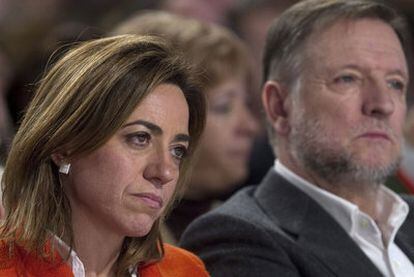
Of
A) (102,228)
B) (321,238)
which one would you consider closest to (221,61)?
(321,238)

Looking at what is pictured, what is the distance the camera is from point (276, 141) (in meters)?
2.99

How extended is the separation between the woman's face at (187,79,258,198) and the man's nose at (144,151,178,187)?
1.51 metres

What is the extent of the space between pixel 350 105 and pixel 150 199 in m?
0.80

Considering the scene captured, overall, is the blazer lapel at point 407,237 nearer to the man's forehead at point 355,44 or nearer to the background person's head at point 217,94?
the man's forehead at point 355,44

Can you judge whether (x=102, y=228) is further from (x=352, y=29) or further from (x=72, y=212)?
(x=352, y=29)

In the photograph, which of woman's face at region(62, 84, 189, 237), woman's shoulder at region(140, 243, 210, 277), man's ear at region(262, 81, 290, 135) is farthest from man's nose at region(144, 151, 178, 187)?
man's ear at region(262, 81, 290, 135)

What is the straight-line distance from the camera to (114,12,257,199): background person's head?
3662mm

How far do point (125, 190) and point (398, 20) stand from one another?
1168 mm

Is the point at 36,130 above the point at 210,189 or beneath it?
above

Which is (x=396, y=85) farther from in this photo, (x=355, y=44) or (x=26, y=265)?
(x=26, y=265)

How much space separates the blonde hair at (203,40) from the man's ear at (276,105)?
638mm

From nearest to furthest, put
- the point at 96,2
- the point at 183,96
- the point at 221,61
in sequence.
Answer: the point at 183,96, the point at 221,61, the point at 96,2

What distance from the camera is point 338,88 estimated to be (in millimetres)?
2807

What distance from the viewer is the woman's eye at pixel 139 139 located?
2162 mm
